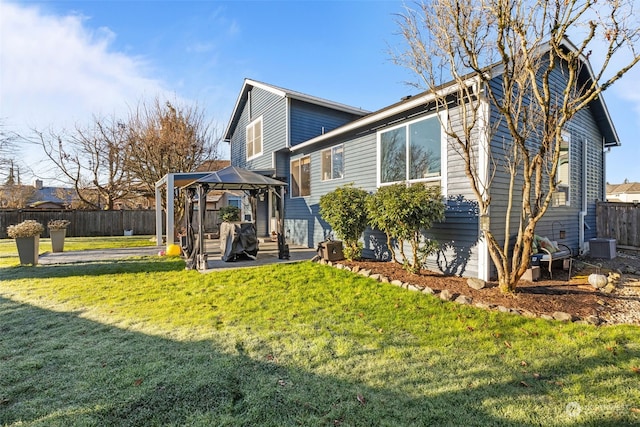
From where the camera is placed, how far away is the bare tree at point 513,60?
384cm

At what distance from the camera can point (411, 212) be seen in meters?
5.66

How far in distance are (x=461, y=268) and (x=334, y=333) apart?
347 centimetres

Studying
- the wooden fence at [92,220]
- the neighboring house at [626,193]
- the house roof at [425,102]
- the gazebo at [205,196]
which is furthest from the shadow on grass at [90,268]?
the neighboring house at [626,193]

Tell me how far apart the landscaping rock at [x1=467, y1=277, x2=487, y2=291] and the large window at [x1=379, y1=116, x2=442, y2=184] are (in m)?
2.14

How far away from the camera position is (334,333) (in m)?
3.64

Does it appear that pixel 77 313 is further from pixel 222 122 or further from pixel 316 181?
pixel 222 122

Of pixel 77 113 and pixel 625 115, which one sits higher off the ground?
pixel 77 113

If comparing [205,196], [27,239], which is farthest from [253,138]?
[27,239]

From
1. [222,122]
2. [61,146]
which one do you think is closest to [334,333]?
[222,122]

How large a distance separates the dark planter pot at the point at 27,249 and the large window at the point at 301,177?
301 inches

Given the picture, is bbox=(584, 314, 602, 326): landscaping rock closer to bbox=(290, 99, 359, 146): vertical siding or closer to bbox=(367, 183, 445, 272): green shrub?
bbox=(367, 183, 445, 272): green shrub

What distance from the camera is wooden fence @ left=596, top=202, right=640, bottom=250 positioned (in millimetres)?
9023

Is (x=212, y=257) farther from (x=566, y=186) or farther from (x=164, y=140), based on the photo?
(x=566, y=186)

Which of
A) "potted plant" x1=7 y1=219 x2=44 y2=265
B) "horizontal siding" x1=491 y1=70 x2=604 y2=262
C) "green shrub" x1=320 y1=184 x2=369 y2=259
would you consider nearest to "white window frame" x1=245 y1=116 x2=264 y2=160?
"green shrub" x1=320 y1=184 x2=369 y2=259
